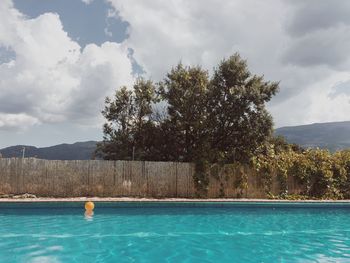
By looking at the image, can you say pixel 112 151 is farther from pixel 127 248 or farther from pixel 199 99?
pixel 127 248

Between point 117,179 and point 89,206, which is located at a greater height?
point 117,179

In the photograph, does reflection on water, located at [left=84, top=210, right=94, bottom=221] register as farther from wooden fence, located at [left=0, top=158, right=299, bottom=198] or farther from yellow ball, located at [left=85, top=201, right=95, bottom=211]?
wooden fence, located at [left=0, top=158, right=299, bottom=198]

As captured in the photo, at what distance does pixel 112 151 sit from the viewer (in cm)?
2084

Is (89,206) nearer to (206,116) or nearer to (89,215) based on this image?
(89,215)

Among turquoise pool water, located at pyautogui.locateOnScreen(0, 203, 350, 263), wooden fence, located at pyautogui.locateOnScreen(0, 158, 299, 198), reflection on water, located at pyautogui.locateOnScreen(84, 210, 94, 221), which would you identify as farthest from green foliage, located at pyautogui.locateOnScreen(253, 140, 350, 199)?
reflection on water, located at pyautogui.locateOnScreen(84, 210, 94, 221)

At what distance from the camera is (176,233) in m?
9.33

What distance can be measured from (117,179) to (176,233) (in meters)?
6.86

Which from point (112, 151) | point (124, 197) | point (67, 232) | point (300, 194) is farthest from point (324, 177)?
point (67, 232)

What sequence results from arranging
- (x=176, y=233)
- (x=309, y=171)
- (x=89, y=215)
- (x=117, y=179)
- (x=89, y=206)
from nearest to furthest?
(x=176, y=233) → (x=89, y=215) → (x=89, y=206) → (x=117, y=179) → (x=309, y=171)

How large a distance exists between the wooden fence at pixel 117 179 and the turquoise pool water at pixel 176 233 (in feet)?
7.07

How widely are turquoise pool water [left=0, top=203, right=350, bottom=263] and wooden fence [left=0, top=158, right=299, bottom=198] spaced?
2155mm

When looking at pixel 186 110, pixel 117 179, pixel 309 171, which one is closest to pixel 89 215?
pixel 117 179

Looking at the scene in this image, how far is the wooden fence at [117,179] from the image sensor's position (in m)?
14.9

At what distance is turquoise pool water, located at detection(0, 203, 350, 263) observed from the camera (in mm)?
7059
